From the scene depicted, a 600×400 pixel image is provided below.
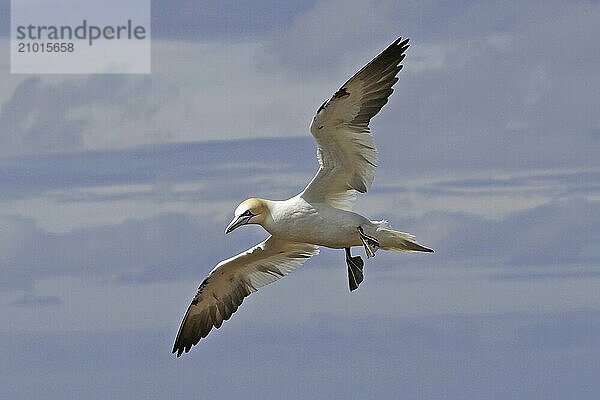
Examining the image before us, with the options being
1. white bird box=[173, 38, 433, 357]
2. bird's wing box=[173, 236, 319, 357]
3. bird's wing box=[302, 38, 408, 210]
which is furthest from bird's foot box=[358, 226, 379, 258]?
bird's wing box=[173, 236, 319, 357]

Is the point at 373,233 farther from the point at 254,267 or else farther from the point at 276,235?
the point at 254,267

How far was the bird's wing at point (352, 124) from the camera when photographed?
74.7ft

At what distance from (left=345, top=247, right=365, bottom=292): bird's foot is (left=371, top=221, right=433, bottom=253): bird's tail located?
932mm

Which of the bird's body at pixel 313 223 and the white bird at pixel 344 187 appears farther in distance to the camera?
the bird's body at pixel 313 223

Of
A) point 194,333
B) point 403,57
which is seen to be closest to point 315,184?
point 403,57

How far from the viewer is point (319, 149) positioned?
2339 centimetres

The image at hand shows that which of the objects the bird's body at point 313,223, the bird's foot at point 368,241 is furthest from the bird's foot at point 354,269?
the bird's foot at point 368,241

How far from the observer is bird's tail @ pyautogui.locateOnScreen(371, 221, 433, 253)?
23.1 meters

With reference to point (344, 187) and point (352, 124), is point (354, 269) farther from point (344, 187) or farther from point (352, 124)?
point (352, 124)

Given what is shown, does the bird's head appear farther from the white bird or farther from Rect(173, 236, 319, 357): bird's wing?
Rect(173, 236, 319, 357): bird's wing

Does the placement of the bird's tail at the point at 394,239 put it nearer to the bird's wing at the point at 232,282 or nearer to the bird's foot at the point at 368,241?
the bird's foot at the point at 368,241

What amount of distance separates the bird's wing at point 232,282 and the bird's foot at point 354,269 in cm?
151

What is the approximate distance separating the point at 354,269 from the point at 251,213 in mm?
1883

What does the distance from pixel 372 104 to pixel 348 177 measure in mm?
1306
